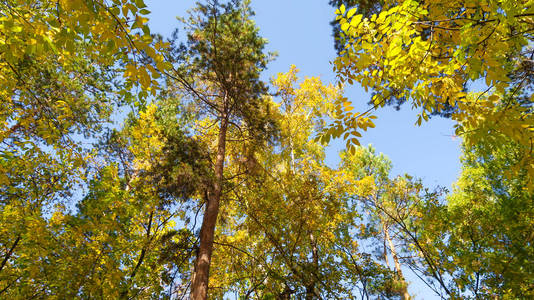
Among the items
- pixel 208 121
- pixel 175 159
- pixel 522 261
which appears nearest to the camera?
pixel 522 261

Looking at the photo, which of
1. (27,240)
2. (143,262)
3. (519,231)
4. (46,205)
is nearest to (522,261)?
(519,231)

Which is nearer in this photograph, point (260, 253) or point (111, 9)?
point (111, 9)

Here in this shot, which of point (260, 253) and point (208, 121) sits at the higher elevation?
point (208, 121)

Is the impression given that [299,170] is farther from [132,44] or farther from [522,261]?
[132,44]

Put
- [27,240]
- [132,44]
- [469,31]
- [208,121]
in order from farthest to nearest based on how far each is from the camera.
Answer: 1. [208,121]
2. [27,240]
3. [469,31]
4. [132,44]

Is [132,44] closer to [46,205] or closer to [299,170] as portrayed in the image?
[46,205]

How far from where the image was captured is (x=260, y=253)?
6.73m

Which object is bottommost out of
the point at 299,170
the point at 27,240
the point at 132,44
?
the point at 132,44

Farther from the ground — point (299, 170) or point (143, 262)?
point (299, 170)

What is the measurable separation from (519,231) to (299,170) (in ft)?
19.6

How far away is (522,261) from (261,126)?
6712mm

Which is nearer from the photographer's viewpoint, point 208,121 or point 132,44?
point 132,44

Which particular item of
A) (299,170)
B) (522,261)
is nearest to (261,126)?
(299,170)

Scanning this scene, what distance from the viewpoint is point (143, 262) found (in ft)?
22.0
